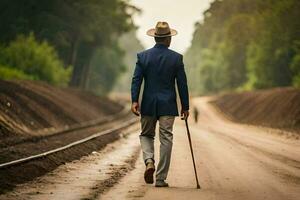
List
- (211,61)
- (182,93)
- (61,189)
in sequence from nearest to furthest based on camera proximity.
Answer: (61,189) → (182,93) → (211,61)

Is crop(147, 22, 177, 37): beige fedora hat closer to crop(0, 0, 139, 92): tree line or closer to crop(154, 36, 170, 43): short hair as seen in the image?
crop(154, 36, 170, 43): short hair

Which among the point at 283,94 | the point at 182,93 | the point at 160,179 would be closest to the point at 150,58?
the point at 182,93

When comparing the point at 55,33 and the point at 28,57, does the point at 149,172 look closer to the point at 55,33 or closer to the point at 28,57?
the point at 28,57

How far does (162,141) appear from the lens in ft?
31.6

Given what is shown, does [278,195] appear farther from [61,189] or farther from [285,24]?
[285,24]

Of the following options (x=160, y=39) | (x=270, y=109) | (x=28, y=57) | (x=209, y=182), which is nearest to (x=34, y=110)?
(x=28, y=57)

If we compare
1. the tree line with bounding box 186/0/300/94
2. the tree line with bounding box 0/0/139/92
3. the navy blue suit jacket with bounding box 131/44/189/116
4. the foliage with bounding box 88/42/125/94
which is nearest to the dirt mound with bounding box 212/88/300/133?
the tree line with bounding box 186/0/300/94

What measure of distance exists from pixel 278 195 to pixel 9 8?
149 ft

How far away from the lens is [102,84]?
3494 inches

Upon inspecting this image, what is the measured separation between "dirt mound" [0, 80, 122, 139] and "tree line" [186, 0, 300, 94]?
1950 centimetres

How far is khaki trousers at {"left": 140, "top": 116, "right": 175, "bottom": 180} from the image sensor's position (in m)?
9.50

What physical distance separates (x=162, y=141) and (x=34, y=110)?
19.9 metres

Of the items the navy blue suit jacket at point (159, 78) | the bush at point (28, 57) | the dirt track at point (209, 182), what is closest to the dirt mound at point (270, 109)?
the bush at point (28, 57)

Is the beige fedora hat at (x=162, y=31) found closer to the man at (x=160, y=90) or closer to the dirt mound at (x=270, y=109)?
the man at (x=160, y=90)
